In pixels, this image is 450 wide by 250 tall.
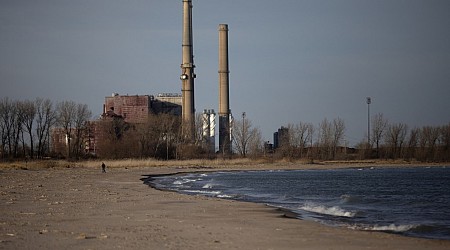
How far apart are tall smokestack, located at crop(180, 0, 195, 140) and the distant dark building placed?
83.3 ft

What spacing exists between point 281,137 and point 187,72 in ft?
103

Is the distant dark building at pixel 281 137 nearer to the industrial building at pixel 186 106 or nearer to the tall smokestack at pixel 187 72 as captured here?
the industrial building at pixel 186 106

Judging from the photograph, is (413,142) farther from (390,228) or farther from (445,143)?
(390,228)

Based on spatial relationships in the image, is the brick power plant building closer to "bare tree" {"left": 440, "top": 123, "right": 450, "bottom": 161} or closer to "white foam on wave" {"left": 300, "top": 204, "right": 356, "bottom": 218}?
"bare tree" {"left": 440, "top": 123, "right": 450, "bottom": 161}

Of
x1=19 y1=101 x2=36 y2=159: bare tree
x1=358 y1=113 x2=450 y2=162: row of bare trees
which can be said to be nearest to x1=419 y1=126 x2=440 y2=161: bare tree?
x1=358 y1=113 x2=450 y2=162: row of bare trees

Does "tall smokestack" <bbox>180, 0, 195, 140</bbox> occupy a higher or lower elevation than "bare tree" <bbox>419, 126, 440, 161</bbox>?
higher

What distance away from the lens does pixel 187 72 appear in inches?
3760

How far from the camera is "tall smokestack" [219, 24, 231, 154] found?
99.3m

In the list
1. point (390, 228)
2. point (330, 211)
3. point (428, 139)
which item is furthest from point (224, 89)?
point (390, 228)

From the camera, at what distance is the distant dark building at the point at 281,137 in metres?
116

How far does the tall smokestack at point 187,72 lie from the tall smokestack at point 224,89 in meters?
5.51

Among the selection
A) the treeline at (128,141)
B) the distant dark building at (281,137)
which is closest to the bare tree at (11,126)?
the treeline at (128,141)

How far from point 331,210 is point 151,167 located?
5170 cm

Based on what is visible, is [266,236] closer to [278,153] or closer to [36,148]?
[36,148]
